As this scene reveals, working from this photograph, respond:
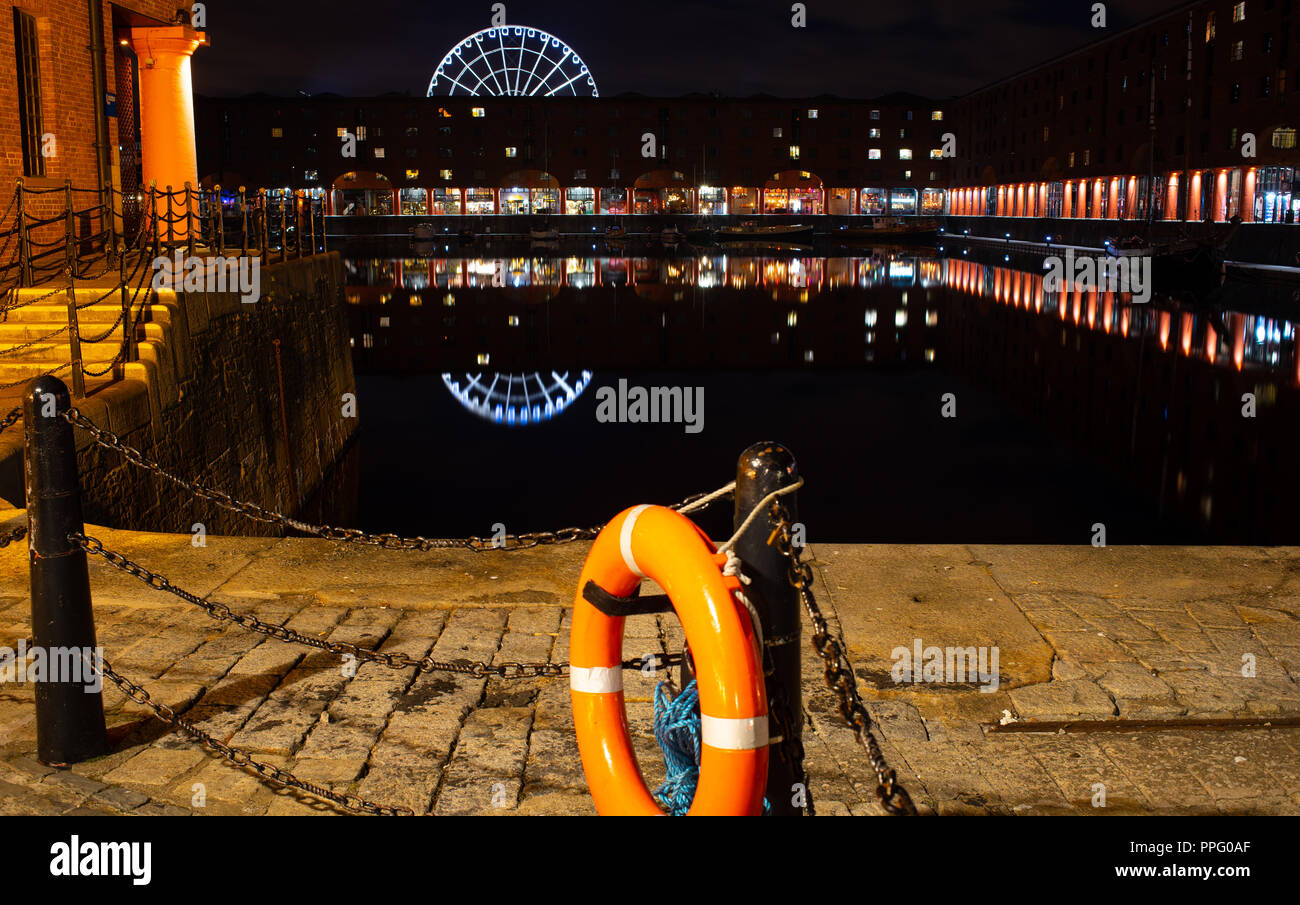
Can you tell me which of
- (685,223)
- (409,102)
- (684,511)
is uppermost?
(409,102)

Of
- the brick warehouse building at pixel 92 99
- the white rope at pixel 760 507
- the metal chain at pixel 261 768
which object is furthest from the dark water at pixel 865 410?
the white rope at pixel 760 507

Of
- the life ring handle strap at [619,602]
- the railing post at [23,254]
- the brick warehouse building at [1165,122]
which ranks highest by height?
the brick warehouse building at [1165,122]

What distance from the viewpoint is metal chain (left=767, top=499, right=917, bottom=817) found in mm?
2549

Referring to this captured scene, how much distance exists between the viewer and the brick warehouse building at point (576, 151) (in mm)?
81750

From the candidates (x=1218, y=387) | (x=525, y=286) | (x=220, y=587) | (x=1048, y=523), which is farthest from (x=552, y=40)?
(x=220, y=587)

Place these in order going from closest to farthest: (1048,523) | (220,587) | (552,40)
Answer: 1. (220,587)
2. (1048,523)
3. (552,40)

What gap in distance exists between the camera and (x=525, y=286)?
44.6 m

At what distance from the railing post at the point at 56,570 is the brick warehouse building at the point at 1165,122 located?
1709 inches

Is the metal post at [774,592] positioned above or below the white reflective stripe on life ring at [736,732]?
above

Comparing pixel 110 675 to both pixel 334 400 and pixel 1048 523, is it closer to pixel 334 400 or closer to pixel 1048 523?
pixel 1048 523

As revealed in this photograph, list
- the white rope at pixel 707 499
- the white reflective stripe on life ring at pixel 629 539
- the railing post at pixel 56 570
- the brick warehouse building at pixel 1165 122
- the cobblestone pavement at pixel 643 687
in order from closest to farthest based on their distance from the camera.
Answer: the white reflective stripe on life ring at pixel 629 539, the white rope at pixel 707 499, the railing post at pixel 56 570, the cobblestone pavement at pixel 643 687, the brick warehouse building at pixel 1165 122

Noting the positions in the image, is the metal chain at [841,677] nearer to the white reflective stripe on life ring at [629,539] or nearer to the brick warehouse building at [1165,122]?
the white reflective stripe on life ring at [629,539]

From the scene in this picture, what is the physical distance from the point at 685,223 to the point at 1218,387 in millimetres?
65041

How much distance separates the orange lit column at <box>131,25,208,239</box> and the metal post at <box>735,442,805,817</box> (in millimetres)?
17410
